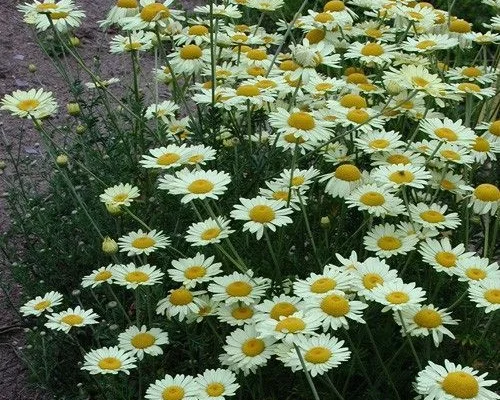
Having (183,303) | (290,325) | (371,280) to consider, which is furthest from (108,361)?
(371,280)

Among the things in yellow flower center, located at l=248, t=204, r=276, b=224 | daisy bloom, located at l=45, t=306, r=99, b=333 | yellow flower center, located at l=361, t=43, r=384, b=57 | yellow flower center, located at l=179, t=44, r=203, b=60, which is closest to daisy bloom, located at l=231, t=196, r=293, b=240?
yellow flower center, located at l=248, t=204, r=276, b=224

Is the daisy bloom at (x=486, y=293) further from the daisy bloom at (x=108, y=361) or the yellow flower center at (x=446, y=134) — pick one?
the daisy bloom at (x=108, y=361)

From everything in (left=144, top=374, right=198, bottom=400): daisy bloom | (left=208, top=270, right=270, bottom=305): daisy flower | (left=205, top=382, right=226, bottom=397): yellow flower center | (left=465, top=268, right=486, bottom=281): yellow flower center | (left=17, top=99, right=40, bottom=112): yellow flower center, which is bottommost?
(left=144, top=374, right=198, bottom=400): daisy bloom

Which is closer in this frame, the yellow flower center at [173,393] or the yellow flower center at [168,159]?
the yellow flower center at [173,393]

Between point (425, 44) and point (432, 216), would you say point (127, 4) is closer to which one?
point (425, 44)

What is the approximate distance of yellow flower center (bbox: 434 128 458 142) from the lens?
2.83 metres

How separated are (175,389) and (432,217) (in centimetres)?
94

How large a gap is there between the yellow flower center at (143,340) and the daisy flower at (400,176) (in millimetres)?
812

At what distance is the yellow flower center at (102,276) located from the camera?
9.16ft

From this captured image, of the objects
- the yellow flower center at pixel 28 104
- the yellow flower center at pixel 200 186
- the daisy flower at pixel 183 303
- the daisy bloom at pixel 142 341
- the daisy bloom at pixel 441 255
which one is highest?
the yellow flower center at pixel 200 186

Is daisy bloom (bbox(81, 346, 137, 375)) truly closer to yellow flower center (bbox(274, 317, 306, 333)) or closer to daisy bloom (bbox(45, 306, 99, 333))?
daisy bloom (bbox(45, 306, 99, 333))

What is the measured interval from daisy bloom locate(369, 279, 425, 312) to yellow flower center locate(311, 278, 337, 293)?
0.34 feet

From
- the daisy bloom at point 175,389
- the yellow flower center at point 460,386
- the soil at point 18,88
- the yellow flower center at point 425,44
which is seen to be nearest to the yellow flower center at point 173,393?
the daisy bloom at point 175,389

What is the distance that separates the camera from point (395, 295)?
231 centimetres
